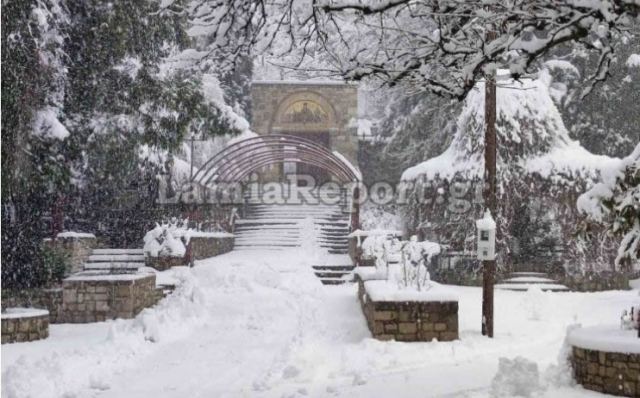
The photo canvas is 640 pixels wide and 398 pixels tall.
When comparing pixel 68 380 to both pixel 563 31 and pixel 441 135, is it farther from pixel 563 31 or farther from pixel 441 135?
pixel 441 135

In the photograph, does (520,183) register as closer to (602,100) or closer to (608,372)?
(602,100)

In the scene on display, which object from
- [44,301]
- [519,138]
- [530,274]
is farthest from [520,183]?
[44,301]

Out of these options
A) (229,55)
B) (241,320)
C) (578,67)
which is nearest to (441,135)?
(578,67)

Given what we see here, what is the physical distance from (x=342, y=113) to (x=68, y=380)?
2372cm

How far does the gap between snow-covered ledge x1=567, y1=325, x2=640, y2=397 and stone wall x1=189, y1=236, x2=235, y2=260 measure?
10.4m

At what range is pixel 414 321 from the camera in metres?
8.34

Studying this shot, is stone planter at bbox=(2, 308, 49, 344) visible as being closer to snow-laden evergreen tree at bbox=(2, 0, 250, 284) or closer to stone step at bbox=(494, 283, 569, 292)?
snow-laden evergreen tree at bbox=(2, 0, 250, 284)

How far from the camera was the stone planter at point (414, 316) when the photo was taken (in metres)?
8.29

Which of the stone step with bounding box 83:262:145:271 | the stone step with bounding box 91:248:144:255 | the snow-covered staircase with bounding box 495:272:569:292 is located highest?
the stone step with bounding box 91:248:144:255

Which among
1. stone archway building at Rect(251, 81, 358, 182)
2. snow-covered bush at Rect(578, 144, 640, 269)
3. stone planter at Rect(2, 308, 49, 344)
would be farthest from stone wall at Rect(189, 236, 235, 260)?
stone archway building at Rect(251, 81, 358, 182)

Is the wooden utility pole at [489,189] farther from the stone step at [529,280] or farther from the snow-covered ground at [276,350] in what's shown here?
the stone step at [529,280]

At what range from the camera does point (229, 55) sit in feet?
19.2

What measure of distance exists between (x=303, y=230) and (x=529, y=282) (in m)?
7.13

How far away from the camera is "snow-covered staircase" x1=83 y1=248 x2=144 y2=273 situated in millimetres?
13906
